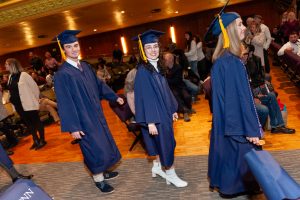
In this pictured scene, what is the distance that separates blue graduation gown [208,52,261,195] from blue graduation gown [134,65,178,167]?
0.49 meters

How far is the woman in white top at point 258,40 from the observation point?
596 centimetres

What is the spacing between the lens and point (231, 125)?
256cm

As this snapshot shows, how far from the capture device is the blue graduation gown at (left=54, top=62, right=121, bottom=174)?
10.4ft

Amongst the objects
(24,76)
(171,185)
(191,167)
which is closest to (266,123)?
(191,167)

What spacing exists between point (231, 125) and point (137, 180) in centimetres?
151

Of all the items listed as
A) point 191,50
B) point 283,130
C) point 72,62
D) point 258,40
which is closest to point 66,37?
point 72,62

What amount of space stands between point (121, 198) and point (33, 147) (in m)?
2.98

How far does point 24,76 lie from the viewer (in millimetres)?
5156

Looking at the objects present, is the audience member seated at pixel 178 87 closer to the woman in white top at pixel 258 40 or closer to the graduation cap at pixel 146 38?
the woman in white top at pixel 258 40

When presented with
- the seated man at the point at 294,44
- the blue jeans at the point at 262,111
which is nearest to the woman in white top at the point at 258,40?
the seated man at the point at 294,44

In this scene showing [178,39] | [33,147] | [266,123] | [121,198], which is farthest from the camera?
[178,39]

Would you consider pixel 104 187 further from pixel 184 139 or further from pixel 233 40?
pixel 233 40

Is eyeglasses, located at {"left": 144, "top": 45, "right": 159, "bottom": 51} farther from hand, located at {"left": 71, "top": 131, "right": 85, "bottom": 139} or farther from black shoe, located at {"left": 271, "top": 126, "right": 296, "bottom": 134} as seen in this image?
black shoe, located at {"left": 271, "top": 126, "right": 296, "bottom": 134}

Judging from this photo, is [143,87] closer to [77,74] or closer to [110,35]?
[77,74]
